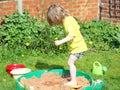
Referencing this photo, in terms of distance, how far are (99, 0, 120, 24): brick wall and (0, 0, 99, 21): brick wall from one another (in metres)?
0.16

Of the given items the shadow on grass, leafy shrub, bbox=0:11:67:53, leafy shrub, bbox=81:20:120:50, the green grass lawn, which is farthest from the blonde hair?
leafy shrub, bbox=81:20:120:50

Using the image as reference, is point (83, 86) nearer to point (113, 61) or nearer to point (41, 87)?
point (41, 87)

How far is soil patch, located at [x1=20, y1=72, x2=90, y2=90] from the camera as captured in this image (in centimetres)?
573

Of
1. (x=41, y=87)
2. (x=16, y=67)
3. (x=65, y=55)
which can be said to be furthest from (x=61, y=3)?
(x=41, y=87)

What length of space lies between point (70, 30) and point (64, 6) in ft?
11.4

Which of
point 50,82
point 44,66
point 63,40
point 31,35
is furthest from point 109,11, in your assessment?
point 63,40

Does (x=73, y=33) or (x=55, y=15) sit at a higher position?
(x=55, y=15)

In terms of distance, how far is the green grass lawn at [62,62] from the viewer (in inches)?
250

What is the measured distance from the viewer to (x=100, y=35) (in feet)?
27.5

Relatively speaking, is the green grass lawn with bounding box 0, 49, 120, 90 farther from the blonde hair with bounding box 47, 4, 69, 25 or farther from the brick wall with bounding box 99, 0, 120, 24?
the brick wall with bounding box 99, 0, 120, 24

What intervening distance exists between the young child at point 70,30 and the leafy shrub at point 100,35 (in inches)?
85.3

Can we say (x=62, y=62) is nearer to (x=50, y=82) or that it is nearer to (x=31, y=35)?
(x=31, y=35)

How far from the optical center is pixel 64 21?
5.70 meters

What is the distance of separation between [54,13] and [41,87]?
1127 millimetres
